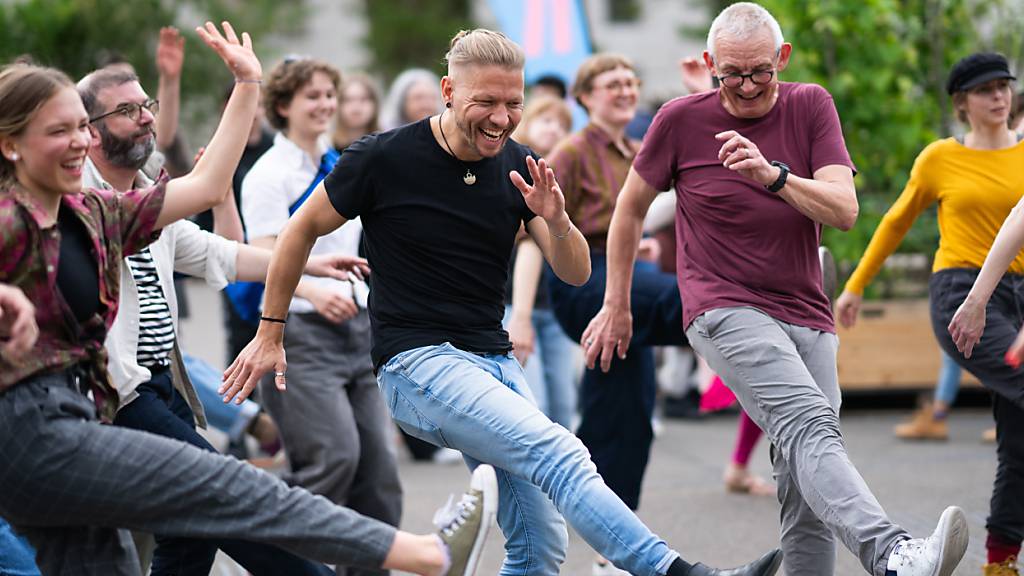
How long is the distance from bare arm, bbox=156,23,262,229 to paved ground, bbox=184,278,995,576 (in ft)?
8.32

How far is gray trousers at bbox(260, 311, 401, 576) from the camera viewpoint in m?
4.97

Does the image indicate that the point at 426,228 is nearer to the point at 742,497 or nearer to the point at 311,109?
the point at 311,109

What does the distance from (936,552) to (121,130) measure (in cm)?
279

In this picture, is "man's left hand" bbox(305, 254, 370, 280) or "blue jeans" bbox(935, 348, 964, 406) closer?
"man's left hand" bbox(305, 254, 370, 280)

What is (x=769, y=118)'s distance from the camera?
4426 mm

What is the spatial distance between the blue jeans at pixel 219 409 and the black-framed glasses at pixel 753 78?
3.32 metres

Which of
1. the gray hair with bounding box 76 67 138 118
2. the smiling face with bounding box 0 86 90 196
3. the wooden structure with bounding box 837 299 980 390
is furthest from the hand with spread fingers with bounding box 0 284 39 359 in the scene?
the wooden structure with bounding box 837 299 980 390

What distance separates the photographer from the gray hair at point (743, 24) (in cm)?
430

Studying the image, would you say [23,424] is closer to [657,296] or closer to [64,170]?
[64,170]

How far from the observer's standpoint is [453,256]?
3.93m

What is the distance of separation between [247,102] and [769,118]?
5.81 feet

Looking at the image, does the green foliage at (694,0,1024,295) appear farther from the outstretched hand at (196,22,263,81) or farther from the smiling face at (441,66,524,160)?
the outstretched hand at (196,22,263,81)

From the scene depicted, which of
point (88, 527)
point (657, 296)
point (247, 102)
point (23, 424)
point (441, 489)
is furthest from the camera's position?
point (441, 489)

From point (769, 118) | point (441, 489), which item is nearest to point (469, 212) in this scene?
point (769, 118)
